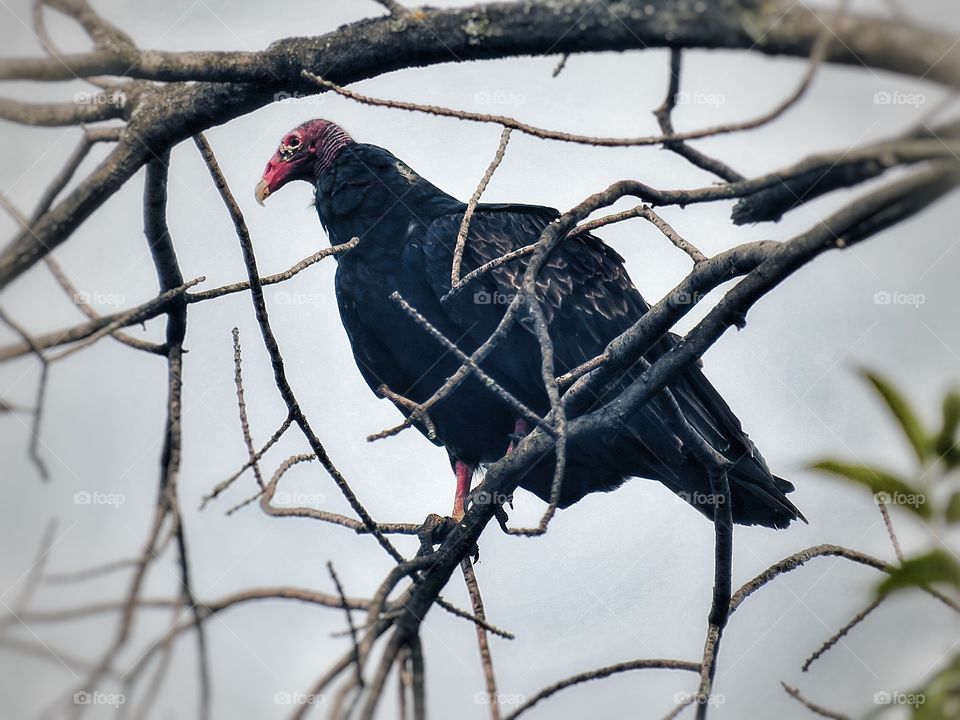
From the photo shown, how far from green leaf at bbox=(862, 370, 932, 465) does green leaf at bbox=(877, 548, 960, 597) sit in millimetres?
285

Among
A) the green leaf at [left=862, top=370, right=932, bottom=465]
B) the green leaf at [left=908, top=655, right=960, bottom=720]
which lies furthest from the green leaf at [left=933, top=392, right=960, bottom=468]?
the green leaf at [left=908, top=655, right=960, bottom=720]

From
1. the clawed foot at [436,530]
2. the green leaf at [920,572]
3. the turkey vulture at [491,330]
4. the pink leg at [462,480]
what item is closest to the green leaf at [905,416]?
the green leaf at [920,572]

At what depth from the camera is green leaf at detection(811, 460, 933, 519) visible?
2104mm

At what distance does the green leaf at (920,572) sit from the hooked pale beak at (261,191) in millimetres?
3182

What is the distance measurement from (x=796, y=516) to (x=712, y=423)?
0.44m

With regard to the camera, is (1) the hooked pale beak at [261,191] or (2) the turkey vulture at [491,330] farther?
(1) the hooked pale beak at [261,191]

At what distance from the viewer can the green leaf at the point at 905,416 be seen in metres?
2.16

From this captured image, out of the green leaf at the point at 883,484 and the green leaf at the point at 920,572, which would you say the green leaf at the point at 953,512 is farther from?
the green leaf at the point at 920,572

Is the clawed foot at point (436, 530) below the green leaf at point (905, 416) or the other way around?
the other way around

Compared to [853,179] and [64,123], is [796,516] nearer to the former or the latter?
[853,179]

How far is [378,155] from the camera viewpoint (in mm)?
4195

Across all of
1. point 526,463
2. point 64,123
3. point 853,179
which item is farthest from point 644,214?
point 64,123

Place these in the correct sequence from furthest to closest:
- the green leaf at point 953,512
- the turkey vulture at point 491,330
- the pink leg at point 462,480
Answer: the pink leg at point 462,480 → the turkey vulture at point 491,330 → the green leaf at point 953,512

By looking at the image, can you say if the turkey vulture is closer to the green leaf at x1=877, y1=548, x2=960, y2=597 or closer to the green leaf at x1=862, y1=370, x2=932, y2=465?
the green leaf at x1=862, y1=370, x2=932, y2=465
